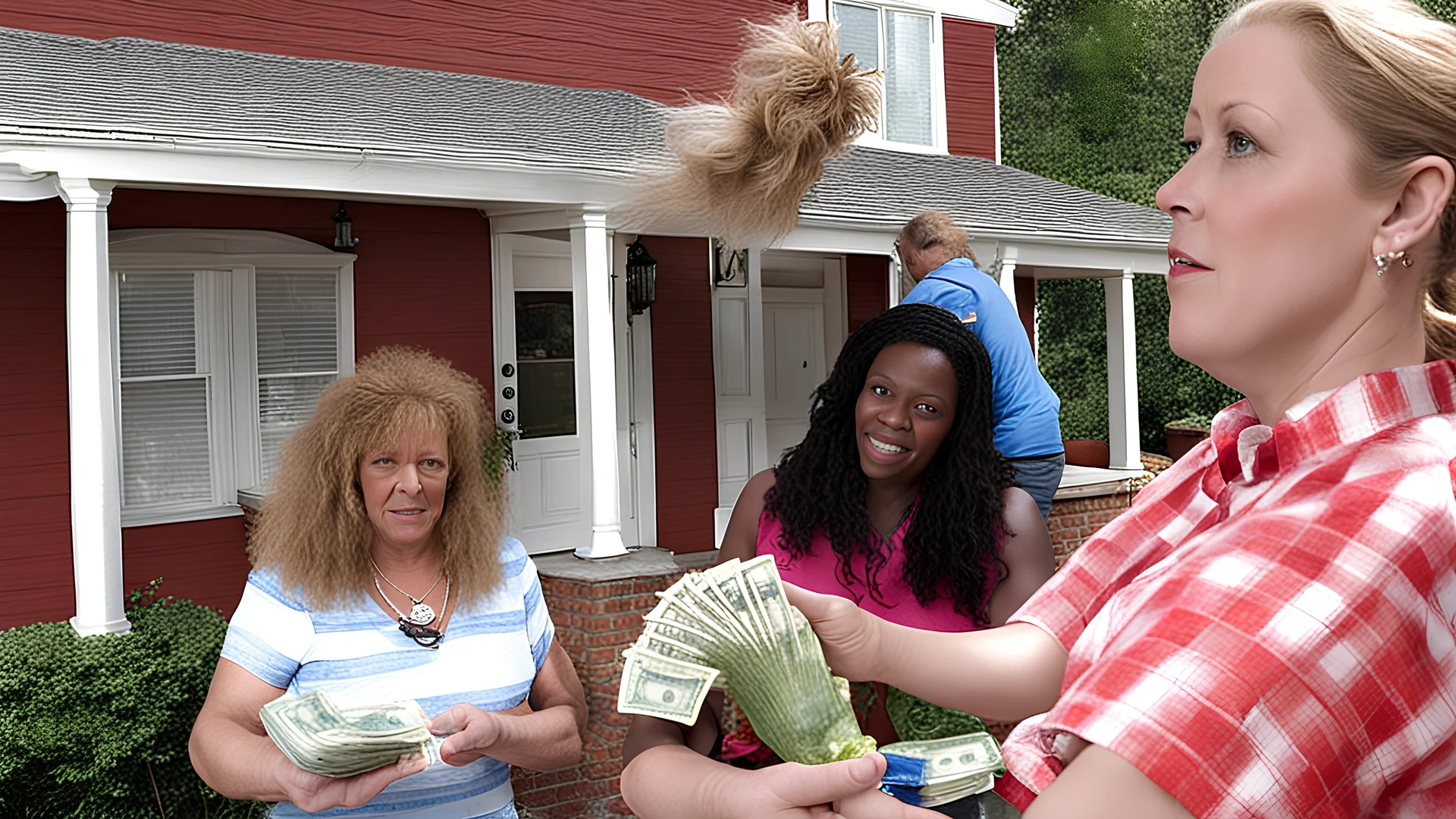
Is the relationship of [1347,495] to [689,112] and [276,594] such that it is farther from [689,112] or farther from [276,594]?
[689,112]

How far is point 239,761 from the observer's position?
281 cm

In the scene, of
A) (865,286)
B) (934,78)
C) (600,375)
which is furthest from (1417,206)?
(934,78)

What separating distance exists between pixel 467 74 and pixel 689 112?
582 cm

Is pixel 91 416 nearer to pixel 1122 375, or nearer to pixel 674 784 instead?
pixel 674 784

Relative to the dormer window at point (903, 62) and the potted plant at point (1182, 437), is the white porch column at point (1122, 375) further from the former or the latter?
the potted plant at point (1182, 437)

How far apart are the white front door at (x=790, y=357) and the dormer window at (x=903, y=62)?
188 cm

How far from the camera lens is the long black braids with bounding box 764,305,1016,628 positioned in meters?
2.50

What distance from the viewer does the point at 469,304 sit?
9.48 meters

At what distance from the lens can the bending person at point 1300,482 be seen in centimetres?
80

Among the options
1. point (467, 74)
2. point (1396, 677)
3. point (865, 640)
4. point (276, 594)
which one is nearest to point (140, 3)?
point (467, 74)

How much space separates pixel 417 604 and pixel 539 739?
469 mm

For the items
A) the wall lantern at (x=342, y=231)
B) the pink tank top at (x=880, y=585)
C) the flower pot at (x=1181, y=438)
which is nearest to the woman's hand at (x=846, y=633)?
the pink tank top at (x=880, y=585)

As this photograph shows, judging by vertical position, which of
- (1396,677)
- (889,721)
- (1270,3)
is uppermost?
(1270,3)

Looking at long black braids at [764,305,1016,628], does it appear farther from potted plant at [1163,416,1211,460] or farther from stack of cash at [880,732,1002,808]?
potted plant at [1163,416,1211,460]
